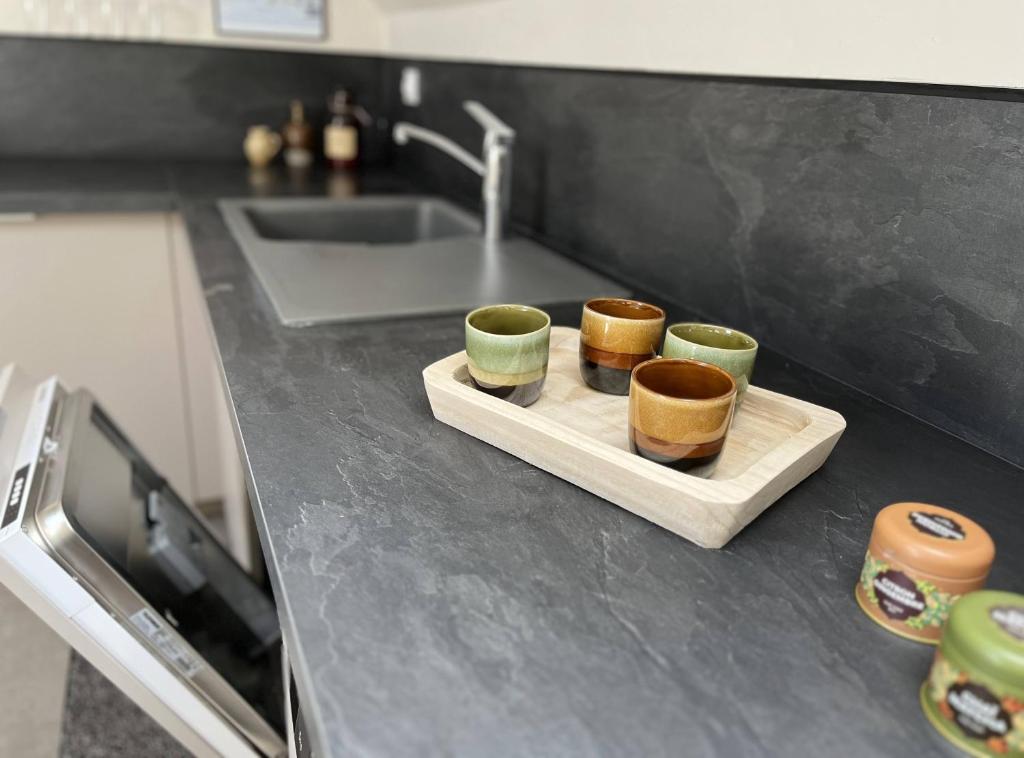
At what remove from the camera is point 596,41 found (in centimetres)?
136

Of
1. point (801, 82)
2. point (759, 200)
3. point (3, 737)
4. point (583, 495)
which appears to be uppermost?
point (801, 82)

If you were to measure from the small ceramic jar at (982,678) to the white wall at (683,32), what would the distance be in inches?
21.2

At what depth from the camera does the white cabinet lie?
1828mm

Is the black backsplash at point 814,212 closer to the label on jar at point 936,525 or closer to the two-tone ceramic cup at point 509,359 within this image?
the label on jar at point 936,525

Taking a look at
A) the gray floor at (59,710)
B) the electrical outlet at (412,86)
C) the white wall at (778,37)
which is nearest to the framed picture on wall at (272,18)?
the electrical outlet at (412,86)

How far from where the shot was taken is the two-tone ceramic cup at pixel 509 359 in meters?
0.76

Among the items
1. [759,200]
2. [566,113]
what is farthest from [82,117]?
[759,200]

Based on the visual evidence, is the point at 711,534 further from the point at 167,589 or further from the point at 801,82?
the point at 167,589

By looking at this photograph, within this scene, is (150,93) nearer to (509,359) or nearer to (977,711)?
(509,359)

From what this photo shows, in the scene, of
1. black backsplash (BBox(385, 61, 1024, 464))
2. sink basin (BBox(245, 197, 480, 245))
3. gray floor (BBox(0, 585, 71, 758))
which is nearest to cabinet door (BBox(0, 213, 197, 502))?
sink basin (BBox(245, 197, 480, 245))

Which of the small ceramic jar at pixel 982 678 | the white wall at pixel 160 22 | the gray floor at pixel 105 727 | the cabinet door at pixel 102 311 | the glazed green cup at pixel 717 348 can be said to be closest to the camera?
the small ceramic jar at pixel 982 678

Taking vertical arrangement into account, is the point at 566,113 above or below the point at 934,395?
above

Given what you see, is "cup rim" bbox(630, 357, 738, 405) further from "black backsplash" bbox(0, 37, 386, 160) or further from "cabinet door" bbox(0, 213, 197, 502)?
"black backsplash" bbox(0, 37, 386, 160)

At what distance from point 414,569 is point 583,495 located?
0.18 metres
